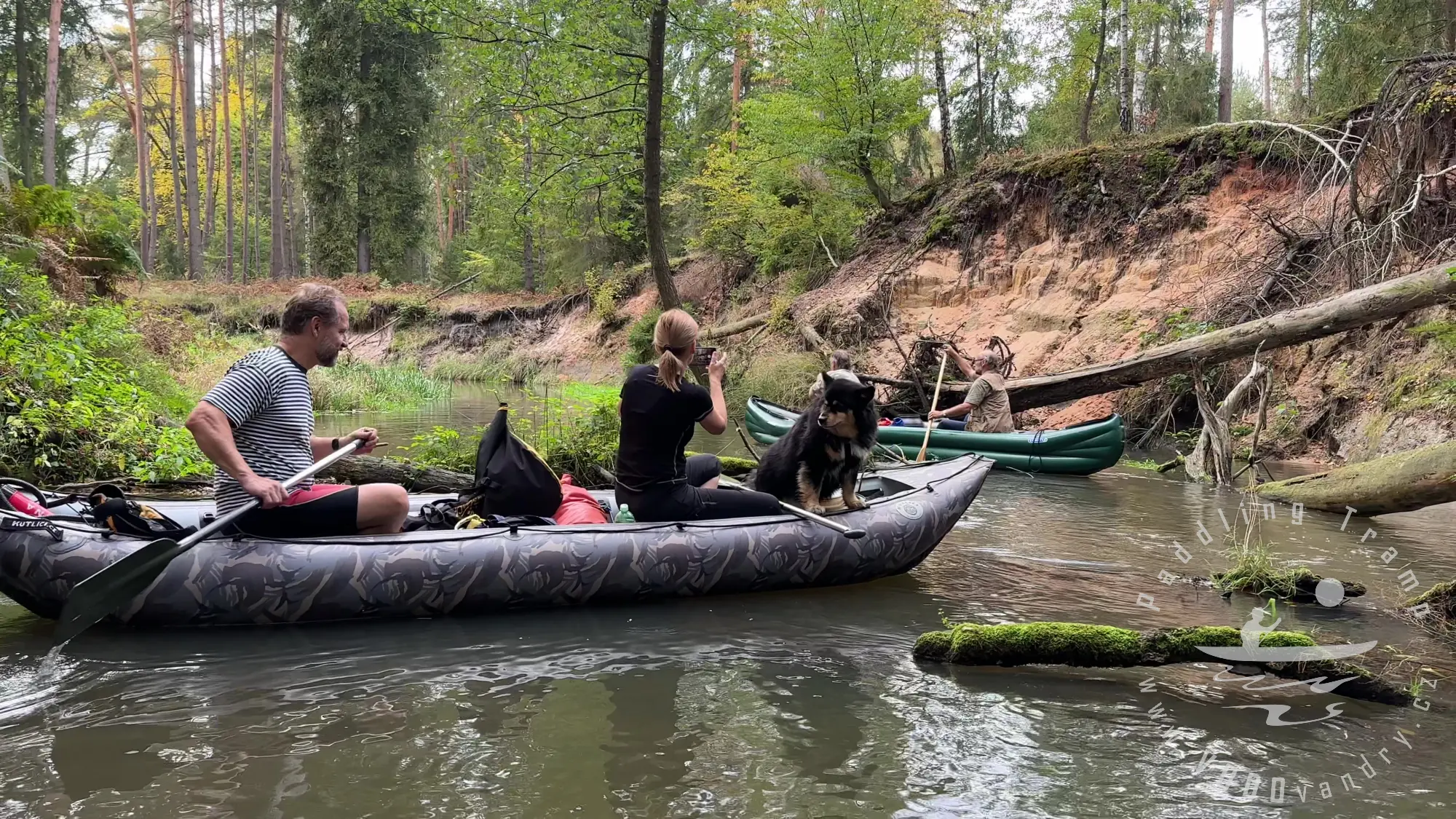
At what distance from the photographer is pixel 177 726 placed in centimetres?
317

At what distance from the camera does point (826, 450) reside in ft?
17.7

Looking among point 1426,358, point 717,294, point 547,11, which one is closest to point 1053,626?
point 547,11

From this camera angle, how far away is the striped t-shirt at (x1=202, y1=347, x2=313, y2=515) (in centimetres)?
378

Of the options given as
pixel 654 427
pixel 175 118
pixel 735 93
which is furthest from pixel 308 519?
pixel 175 118

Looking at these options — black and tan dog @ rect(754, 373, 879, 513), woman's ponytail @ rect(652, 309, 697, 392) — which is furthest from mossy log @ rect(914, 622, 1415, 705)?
woman's ponytail @ rect(652, 309, 697, 392)

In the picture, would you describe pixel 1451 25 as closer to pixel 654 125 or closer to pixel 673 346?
pixel 654 125

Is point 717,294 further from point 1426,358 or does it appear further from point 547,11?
point 1426,358

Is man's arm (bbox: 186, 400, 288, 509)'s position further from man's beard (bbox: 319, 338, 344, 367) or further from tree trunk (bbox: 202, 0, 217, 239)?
tree trunk (bbox: 202, 0, 217, 239)

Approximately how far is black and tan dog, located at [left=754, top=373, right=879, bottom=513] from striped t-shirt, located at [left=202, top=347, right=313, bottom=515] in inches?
108

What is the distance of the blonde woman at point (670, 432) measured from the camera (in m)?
4.68

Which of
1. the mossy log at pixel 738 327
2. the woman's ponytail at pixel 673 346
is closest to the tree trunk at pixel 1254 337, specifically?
the woman's ponytail at pixel 673 346

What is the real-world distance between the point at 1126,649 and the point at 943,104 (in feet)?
58.4

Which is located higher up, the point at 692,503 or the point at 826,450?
the point at 826,450

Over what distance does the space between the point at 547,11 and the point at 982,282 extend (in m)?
10.4
